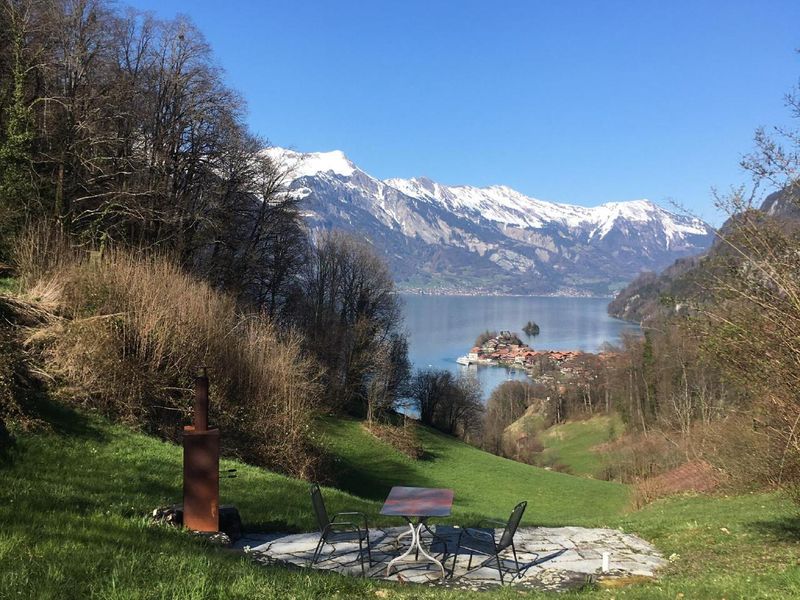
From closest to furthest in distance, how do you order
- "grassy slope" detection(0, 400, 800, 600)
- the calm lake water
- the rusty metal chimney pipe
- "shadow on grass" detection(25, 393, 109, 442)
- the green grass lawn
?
"grassy slope" detection(0, 400, 800, 600)
the rusty metal chimney pipe
"shadow on grass" detection(25, 393, 109, 442)
the green grass lawn
the calm lake water

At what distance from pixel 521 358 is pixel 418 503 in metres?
97.4

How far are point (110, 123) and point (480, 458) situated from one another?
2392 centimetres

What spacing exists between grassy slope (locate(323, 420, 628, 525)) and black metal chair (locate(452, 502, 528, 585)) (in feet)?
41.6

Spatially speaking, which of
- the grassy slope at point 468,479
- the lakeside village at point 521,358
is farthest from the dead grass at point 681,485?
the lakeside village at point 521,358

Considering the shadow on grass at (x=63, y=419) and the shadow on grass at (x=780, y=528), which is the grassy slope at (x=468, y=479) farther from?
the shadow on grass at (x=780, y=528)

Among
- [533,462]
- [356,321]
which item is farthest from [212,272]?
[533,462]

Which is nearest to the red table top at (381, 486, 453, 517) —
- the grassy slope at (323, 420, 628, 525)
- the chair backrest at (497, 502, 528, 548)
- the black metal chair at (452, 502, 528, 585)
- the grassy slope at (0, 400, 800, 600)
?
the black metal chair at (452, 502, 528, 585)

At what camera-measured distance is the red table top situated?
241 inches

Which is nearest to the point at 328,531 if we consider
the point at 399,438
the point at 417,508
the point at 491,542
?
the point at 417,508

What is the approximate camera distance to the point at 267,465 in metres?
16.6

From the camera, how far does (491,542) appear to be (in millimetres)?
7527

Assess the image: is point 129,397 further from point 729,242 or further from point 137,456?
point 729,242

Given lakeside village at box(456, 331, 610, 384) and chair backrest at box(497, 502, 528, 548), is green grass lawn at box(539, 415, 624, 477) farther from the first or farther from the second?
chair backrest at box(497, 502, 528, 548)

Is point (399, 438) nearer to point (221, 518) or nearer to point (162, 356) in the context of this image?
point (162, 356)
